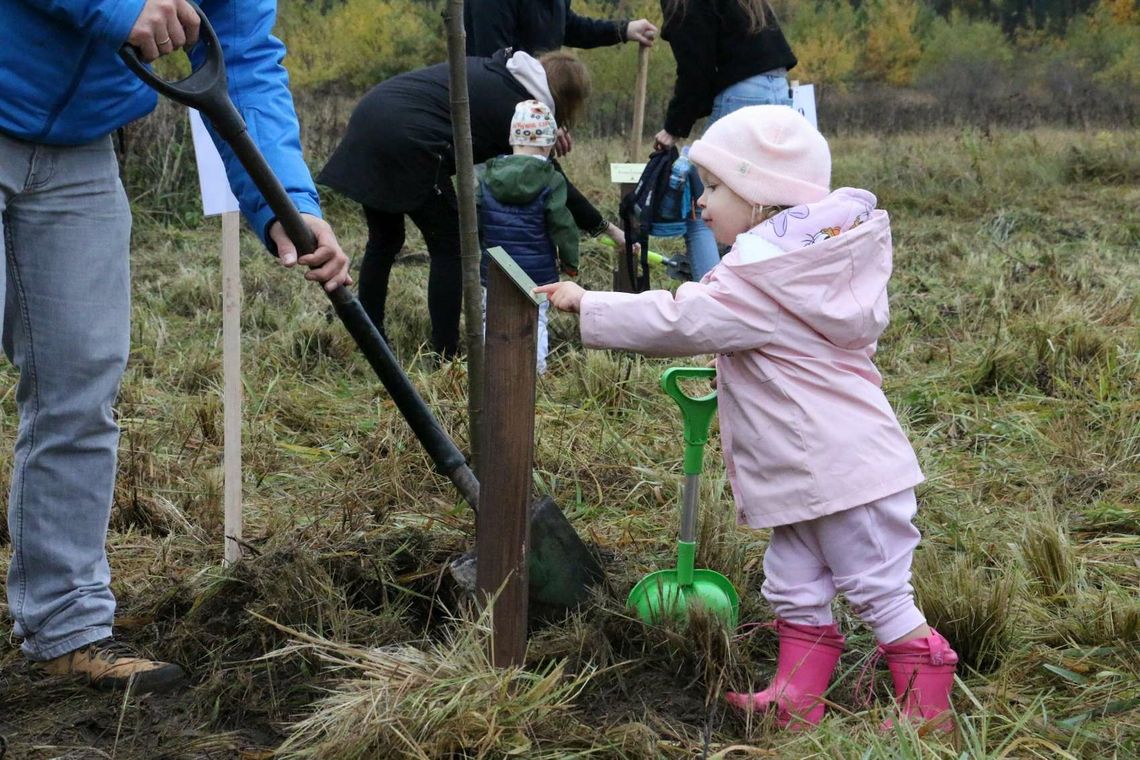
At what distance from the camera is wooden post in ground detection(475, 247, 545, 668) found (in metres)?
2.16

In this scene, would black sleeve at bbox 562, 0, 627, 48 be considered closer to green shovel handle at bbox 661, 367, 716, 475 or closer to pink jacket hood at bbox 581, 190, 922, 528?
green shovel handle at bbox 661, 367, 716, 475

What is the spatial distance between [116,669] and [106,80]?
3.65 ft

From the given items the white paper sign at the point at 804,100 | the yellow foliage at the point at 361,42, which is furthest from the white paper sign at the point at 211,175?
the yellow foliage at the point at 361,42

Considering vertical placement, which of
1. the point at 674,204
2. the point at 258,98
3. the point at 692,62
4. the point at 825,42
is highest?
the point at 258,98

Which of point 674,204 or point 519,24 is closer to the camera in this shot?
point 519,24

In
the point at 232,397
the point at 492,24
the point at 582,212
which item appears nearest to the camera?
the point at 232,397

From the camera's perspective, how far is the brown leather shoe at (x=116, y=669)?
8.05 ft

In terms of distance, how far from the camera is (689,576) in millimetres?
2748

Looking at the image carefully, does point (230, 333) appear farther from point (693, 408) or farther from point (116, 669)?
point (693, 408)

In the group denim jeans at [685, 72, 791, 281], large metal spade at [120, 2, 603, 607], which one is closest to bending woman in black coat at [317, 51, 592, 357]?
denim jeans at [685, 72, 791, 281]

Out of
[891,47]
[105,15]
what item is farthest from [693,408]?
[891,47]

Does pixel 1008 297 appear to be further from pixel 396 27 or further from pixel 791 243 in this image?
pixel 396 27

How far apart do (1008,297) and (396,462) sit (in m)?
3.57

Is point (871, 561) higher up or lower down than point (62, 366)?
lower down
